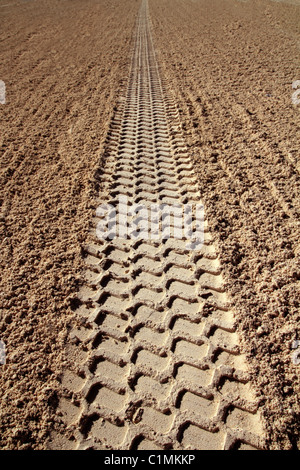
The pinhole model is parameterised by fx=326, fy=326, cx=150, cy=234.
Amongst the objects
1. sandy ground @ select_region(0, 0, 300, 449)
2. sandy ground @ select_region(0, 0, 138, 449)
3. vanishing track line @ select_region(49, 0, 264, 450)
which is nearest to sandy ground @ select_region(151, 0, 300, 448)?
sandy ground @ select_region(0, 0, 300, 449)

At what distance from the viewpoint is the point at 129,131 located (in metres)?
4.84

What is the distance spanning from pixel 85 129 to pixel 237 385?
3.98 m

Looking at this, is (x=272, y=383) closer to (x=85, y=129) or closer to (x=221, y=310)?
(x=221, y=310)

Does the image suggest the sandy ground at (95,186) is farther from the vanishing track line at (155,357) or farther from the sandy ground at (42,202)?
the vanishing track line at (155,357)

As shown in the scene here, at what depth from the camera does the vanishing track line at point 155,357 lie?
5.98 feet

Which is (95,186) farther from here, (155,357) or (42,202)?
(155,357)

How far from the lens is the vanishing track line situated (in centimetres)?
182

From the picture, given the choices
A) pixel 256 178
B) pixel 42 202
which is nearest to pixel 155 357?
pixel 42 202

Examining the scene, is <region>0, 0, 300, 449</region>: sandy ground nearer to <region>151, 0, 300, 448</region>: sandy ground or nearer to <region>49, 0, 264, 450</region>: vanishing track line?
<region>151, 0, 300, 448</region>: sandy ground

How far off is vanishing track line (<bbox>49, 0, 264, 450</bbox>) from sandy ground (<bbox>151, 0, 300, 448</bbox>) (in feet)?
0.48

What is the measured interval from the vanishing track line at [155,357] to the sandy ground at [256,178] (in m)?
0.14

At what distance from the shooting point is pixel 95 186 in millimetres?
3572

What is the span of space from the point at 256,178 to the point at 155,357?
235cm

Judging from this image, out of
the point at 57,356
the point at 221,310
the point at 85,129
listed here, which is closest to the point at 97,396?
the point at 57,356
